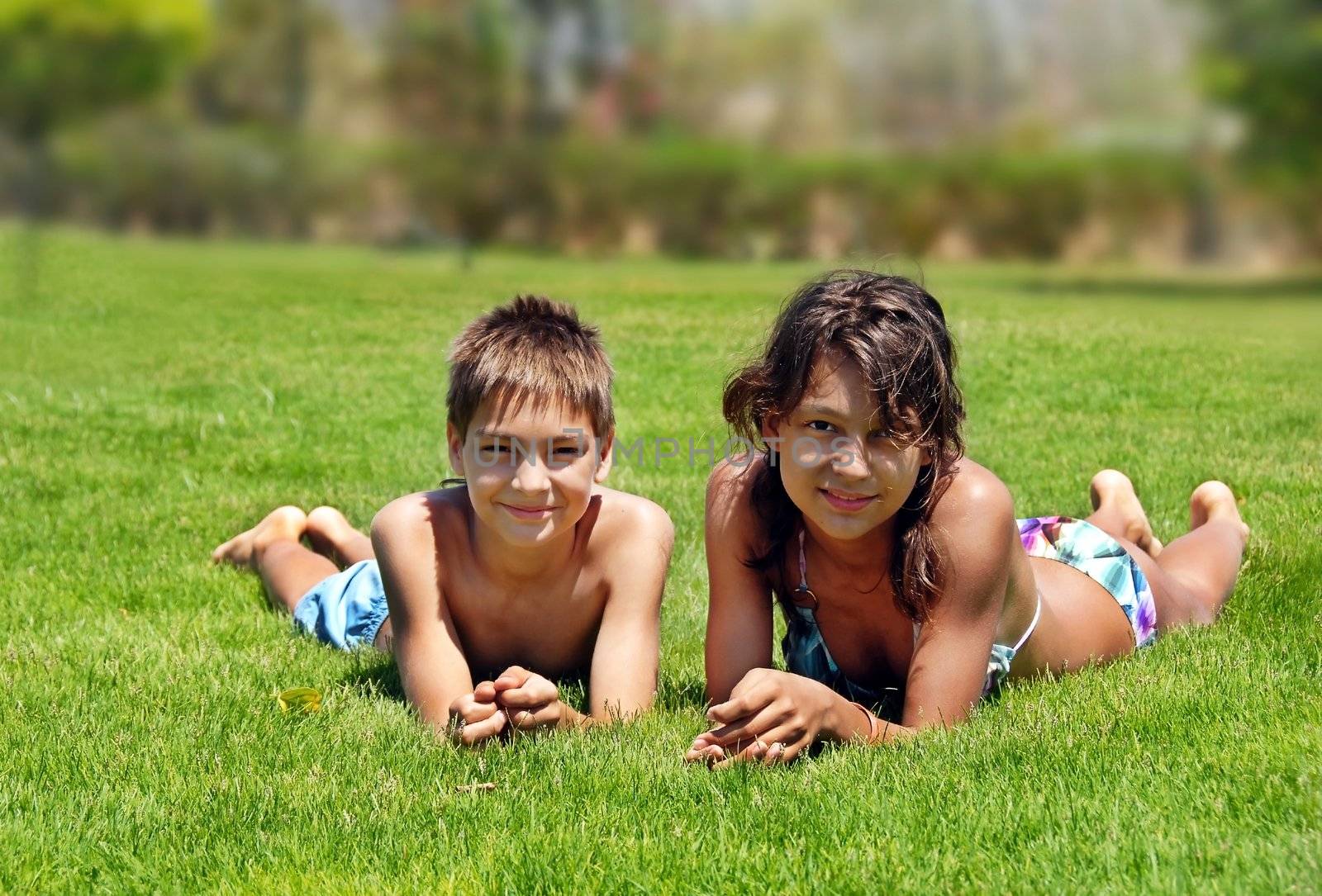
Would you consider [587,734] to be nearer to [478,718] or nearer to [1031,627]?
[478,718]

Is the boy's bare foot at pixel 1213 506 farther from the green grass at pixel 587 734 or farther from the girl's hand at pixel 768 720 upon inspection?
the girl's hand at pixel 768 720

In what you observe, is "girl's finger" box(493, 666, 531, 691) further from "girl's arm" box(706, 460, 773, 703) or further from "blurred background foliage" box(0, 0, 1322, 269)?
"blurred background foliage" box(0, 0, 1322, 269)

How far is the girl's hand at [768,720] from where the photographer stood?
299cm

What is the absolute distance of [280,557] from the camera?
193 inches

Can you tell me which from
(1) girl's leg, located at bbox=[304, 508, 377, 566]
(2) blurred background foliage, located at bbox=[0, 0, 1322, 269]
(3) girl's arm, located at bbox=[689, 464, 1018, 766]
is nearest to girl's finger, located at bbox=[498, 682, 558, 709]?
(3) girl's arm, located at bbox=[689, 464, 1018, 766]

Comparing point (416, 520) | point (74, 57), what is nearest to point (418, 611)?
point (416, 520)

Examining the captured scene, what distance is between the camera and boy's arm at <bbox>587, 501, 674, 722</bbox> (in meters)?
3.63

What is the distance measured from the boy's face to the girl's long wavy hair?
42 centimetres

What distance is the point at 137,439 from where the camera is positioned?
6996 millimetres

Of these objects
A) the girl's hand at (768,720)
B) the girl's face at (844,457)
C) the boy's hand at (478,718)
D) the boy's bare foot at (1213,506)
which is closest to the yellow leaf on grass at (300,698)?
the boy's hand at (478,718)

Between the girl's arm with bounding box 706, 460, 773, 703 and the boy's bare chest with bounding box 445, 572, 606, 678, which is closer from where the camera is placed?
the girl's arm with bounding box 706, 460, 773, 703

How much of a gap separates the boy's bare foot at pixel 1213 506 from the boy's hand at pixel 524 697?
2.73m

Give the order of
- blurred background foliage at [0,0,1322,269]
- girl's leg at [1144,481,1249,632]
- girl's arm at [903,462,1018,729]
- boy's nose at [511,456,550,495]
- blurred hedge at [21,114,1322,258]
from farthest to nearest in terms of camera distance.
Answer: blurred hedge at [21,114,1322,258]
blurred background foliage at [0,0,1322,269]
girl's leg at [1144,481,1249,632]
boy's nose at [511,456,550,495]
girl's arm at [903,462,1018,729]

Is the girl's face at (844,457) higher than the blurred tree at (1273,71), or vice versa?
the blurred tree at (1273,71)
